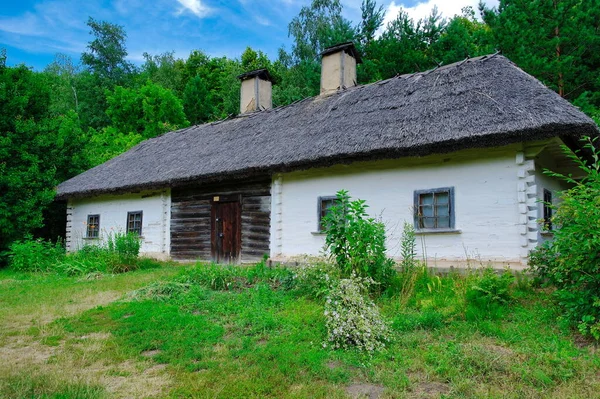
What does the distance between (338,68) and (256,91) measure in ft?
11.5

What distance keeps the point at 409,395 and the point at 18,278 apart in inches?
405

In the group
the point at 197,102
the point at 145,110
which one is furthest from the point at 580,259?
the point at 197,102

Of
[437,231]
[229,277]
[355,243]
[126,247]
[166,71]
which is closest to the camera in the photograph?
[355,243]

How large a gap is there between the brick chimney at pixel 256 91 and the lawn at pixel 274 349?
1007 centimetres

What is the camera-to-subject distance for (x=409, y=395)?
142 inches

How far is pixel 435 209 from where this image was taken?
858 centimetres

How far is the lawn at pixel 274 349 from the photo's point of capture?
12.2ft

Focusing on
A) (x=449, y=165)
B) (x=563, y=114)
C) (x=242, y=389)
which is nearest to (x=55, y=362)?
(x=242, y=389)

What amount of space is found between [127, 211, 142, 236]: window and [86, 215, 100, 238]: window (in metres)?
1.66

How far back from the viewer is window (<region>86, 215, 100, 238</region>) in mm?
15297

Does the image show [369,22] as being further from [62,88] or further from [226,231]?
[62,88]

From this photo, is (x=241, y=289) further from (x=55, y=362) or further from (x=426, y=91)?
(x=426, y=91)

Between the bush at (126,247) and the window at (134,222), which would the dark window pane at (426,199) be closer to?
the bush at (126,247)

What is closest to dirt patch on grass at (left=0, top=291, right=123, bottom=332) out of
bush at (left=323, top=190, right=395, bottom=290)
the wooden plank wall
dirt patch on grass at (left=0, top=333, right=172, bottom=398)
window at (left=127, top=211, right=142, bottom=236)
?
dirt patch on grass at (left=0, top=333, right=172, bottom=398)
